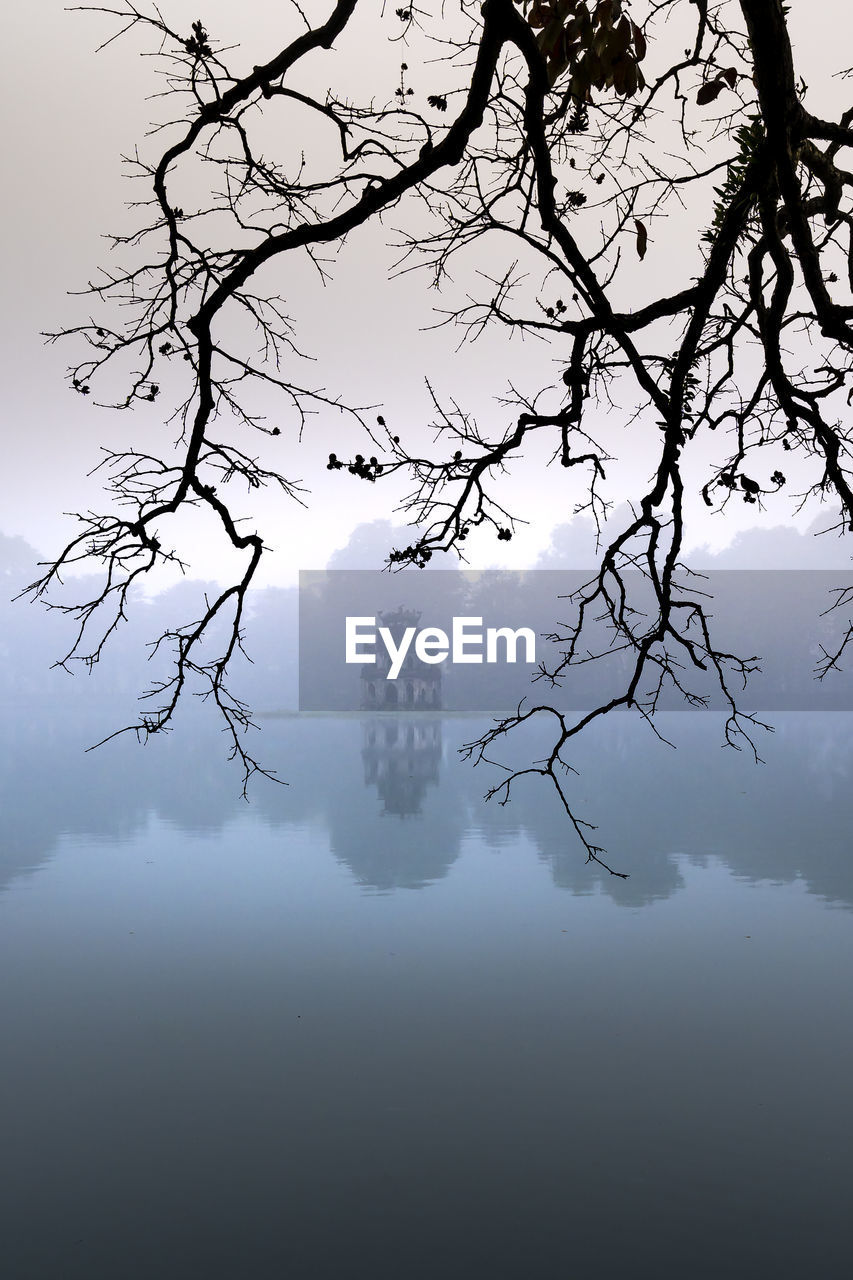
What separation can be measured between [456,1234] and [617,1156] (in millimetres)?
969

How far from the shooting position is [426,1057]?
628cm

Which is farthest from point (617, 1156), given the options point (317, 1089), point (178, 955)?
point (178, 955)

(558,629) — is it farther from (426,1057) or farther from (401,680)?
(426,1057)

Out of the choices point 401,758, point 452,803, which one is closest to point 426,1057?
point 452,803

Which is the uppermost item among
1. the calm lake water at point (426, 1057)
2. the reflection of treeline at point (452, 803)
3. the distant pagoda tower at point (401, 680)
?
the distant pagoda tower at point (401, 680)

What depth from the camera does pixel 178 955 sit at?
8.48 meters

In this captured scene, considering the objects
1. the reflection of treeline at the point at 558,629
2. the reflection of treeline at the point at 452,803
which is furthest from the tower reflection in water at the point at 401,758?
the reflection of treeline at the point at 558,629

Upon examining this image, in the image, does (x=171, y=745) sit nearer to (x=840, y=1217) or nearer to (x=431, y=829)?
(x=431, y=829)

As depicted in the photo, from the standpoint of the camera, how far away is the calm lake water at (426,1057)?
447cm

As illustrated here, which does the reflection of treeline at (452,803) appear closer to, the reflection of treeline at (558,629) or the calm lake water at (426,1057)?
the calm lake water at (426,1057)

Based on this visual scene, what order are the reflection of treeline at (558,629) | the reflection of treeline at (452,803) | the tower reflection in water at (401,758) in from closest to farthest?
the reflection of treeline at (452,803) < the tower reflection in water at (401,758) < the reflection of treeline at (558,629)

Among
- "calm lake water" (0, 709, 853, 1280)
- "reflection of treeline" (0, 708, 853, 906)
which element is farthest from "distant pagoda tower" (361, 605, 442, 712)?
"calm lake water" (0, 709, 853, 1280)

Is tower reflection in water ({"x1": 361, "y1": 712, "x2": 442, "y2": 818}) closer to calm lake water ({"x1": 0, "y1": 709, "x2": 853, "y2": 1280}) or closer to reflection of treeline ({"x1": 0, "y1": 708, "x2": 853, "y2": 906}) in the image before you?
reflection of treeline ({"x1": 0, "y1": 708, "x2": 853, "y2": 906})

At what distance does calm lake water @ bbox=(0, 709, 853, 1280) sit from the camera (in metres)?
4.47
